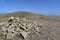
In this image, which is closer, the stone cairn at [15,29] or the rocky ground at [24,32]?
the rocky ground at [24,32]

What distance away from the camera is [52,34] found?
50.1ft

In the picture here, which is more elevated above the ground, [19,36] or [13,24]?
[13,24]

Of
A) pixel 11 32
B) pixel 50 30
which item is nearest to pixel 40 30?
pixel 50 30

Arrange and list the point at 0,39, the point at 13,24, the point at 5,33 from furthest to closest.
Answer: the point at 13,24 → the point at 5,33 → the point at 0,39

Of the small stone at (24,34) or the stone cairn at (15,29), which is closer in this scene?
the small stone at (24,34)

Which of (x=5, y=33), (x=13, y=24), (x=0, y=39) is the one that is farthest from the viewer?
(x=13, y=24)

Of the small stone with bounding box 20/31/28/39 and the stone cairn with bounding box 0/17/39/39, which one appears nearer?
the small stone with bounding box 20/31/28/39

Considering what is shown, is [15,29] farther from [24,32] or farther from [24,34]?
[24,34]

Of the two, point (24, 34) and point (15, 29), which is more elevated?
point (15, 29)

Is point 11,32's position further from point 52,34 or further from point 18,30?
point 52,34

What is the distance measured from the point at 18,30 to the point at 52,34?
388 centimetres

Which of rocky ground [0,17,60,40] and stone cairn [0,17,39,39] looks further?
stone cairn [0,17,39,39]

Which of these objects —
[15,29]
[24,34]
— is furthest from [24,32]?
[15,29]

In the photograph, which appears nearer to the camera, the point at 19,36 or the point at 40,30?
the point at 19,36
